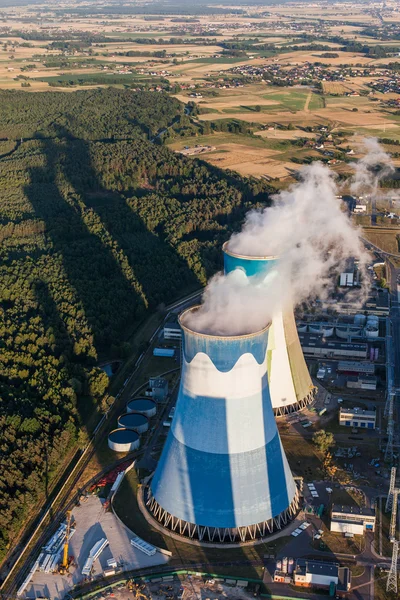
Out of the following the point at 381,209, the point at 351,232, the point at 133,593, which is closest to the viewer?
the point at 133,593

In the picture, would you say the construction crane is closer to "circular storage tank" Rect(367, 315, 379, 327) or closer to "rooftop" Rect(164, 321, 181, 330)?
"rooftop" Rect(164, 321, 181, 330)

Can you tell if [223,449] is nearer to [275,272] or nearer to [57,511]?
[57,511]

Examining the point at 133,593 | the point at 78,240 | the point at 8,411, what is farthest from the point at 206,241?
the point at 133,593

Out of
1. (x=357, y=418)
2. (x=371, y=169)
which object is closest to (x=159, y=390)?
(x=357, y=418)

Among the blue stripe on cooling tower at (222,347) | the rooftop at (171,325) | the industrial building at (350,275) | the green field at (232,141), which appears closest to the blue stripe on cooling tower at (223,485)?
the blue stripe on cooling tower at (222,347)

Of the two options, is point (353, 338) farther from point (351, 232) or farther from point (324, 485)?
point (351, 232)

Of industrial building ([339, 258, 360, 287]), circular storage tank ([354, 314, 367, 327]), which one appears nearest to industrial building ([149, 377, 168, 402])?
circular storage tank ([354, 314, 367, 327])
